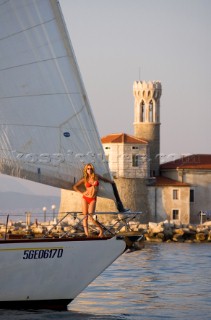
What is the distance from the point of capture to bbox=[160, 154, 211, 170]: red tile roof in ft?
265

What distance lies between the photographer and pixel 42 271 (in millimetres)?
19359

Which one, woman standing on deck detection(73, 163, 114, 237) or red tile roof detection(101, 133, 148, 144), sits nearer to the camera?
woman standing on deck detection(73, 163, 114, 237)

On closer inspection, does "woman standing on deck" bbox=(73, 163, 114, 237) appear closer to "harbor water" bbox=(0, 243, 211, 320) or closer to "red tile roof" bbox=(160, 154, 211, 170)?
"harbor water" bbox=(0, 243, 211, 320)

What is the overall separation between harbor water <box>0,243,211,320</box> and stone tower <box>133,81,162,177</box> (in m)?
44.0

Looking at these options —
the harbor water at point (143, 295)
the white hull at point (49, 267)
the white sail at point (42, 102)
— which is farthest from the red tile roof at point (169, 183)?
the white sail at point (42, 102)

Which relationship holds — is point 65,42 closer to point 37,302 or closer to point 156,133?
point 37,302

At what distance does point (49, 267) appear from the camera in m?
19.4

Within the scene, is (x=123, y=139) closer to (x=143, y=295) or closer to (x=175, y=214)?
(x=175, y=214)

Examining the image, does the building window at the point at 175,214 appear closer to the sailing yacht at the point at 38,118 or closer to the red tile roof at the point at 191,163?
the red tile roof at the point at 191,163

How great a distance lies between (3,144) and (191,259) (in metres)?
24.9

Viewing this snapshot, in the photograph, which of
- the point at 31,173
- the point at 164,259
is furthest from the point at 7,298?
the point at 164,259

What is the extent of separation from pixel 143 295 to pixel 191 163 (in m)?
57.8

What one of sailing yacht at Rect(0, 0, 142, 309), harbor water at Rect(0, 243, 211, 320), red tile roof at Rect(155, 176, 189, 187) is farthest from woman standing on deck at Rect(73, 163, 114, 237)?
red tile roof at Rect(155, 176, 189, 187)

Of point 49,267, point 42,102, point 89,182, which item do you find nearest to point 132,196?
point 49,267
